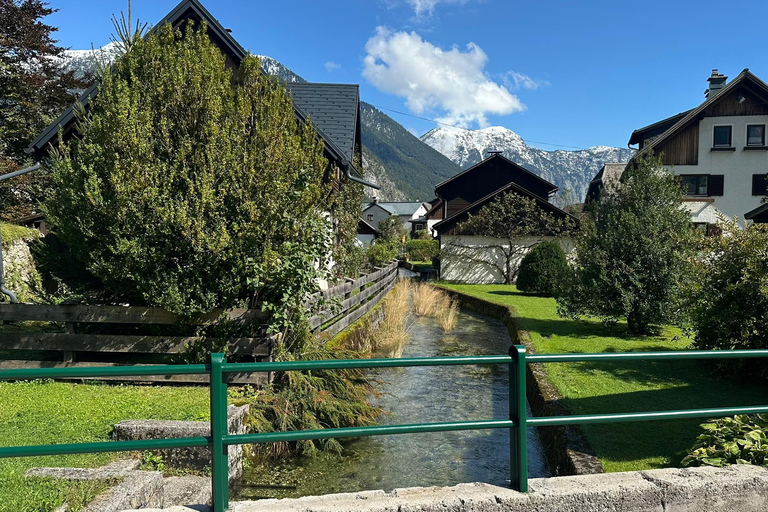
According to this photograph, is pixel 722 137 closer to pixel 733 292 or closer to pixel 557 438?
pixel 733 292

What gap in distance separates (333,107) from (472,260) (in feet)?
43.6

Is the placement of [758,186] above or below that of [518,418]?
above

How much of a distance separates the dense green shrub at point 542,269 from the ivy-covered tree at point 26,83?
21.5m

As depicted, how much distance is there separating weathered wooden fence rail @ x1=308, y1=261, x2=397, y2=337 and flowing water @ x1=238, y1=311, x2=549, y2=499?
1.31 m

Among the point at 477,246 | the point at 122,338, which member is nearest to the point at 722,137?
the point at 477,246

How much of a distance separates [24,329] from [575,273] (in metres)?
12.0

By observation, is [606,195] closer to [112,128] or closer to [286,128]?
[286,128]

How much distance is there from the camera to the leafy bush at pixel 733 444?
13.6 ft

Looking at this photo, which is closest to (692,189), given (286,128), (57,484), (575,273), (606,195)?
(606,195)

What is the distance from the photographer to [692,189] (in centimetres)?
3212

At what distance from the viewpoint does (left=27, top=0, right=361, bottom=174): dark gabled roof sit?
44.2 feet

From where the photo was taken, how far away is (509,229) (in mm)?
28750

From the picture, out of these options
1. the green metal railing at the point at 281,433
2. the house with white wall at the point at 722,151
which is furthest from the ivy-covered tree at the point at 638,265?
the house with white wall at the point at 722,151

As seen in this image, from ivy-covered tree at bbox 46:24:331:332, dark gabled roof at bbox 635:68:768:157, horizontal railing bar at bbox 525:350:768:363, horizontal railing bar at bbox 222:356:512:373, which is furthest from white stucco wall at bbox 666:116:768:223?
horizontal railing bar at bbox 222:356:512:373
